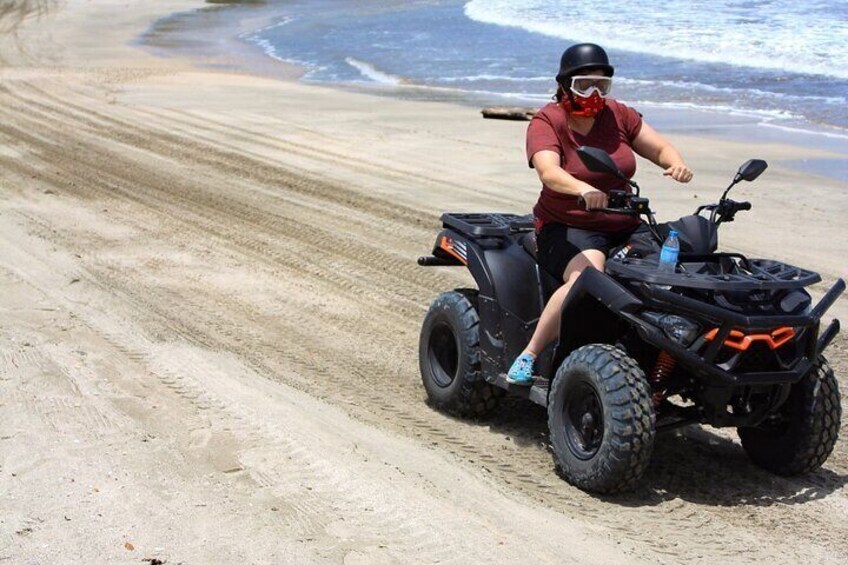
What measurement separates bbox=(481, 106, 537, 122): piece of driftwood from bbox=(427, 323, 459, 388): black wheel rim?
35.3 ft

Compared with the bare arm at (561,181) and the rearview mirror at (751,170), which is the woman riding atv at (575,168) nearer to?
the bare arm at (561,181)

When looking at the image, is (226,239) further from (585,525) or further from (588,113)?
(585,525)

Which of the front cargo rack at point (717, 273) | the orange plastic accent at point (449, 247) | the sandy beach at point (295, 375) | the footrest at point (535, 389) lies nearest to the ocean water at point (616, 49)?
the sandy beach at point (295, 375)

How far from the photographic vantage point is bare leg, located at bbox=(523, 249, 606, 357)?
5.54 metres

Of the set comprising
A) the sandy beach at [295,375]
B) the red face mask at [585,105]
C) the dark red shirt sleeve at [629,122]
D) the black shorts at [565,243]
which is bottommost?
the sandy beach at [295,375]

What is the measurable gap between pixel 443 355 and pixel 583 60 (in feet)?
6.14

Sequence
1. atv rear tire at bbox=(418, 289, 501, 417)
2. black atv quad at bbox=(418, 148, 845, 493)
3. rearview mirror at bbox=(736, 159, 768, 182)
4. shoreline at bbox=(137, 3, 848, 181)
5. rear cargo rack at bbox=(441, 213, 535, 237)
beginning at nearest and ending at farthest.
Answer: black atv quad at bbox=(418, 148, 845, 493)
rearview mirror at bbox=(736, 159, 768, 182)
atv rear tire at bbox=(418, 289, 501, 417)
rear cargo rack at bbox=(441, 213, 535, 237)
shoreline at bbox=(137, 3, 848, 181)

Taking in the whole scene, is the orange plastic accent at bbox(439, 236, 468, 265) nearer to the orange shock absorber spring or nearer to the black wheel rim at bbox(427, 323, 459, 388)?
the black wheel rim at bbox(427, 323, 459, 388)

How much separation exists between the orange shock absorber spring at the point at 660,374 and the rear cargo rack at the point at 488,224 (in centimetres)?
126

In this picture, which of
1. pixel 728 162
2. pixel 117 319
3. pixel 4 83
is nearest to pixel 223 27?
pixel 4 83

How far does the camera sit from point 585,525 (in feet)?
16.5

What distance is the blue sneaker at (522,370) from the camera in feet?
19.1

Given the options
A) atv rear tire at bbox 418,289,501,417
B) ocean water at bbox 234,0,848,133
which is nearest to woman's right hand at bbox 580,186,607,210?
atv rear tire at bbox 418,289,501,417

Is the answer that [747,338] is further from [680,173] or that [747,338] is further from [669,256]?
[680,173]
